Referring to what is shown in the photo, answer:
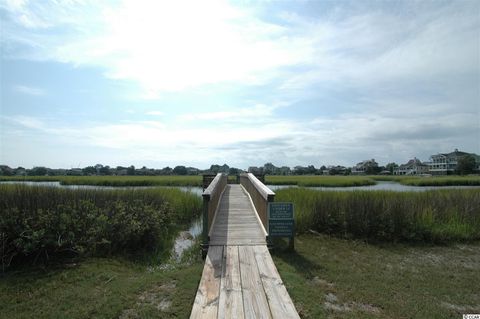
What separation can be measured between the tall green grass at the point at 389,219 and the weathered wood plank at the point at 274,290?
12.1ft

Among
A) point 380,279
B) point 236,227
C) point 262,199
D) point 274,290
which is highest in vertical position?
point 262,199

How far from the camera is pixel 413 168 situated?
100562 mm

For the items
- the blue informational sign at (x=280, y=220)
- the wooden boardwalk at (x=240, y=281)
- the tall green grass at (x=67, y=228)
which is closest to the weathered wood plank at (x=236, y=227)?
the wooden boardwalk at (x=240, y=281)

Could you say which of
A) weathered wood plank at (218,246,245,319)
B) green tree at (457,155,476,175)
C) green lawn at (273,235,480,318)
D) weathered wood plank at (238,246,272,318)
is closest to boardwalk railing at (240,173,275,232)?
green lawn at (273,235,480,318)

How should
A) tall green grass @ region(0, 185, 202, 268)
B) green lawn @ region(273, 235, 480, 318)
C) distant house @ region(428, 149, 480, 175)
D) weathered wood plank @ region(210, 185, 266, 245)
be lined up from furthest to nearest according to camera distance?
distant house @ region(428, 149, 480, 175), weathered wood plank @ region(210, 185, 266, 245), tall green grass @ region(0, 185, 202, 268), green lawn @ region(273, 235, 480, 318)

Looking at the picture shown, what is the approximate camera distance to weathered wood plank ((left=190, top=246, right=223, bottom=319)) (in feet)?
11.5

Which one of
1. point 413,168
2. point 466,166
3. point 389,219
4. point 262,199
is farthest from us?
point 413,168

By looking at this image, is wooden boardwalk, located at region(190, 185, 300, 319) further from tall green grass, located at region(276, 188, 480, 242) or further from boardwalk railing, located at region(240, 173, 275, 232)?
tall green grass, located at region(276, 188, 480, 242)

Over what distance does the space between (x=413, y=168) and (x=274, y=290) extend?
11490 centimetres

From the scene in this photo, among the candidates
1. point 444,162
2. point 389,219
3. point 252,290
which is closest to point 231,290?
point 252,290

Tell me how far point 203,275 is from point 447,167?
10191 cm

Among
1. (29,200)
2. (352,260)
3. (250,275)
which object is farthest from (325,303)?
(29,200)

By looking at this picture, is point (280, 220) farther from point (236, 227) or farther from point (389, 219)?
point (389, 219)

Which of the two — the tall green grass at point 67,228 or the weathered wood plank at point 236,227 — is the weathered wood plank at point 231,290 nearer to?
the weathered wood plank at point 236,227
